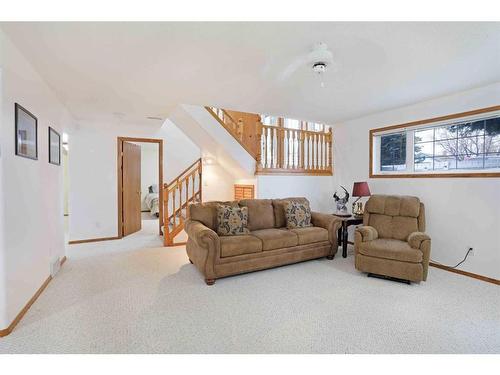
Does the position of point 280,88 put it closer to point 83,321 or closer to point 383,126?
point 383,126

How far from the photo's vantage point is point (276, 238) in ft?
11.5

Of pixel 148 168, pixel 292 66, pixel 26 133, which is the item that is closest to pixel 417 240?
pixel 292 66

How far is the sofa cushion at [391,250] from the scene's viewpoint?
301 centimetres

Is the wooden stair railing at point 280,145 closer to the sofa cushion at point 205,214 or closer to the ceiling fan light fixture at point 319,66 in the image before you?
the sofa cushion at point 205,214

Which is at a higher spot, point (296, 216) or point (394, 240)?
point (296, 216)

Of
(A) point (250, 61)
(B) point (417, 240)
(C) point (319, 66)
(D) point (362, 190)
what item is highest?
(A) point (250, 61)

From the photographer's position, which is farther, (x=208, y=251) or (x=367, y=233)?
(x=367, y=233)

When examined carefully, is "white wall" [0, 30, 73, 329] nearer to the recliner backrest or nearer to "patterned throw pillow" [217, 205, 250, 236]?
"patterned throw pillow" [217, 205, 250, 236]

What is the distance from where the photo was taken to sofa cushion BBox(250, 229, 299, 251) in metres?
3.43

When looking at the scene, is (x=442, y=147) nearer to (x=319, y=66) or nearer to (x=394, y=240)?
(x=394, y=240)

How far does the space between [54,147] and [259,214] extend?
9.45 feet

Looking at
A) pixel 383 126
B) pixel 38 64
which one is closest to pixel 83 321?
pixel 38 64

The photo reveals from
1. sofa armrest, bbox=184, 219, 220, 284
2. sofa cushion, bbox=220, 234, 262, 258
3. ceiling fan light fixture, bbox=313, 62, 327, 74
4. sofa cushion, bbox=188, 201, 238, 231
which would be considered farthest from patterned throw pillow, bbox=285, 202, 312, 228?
ceiling fan light fixture, bbox=313, 62, 327, 74

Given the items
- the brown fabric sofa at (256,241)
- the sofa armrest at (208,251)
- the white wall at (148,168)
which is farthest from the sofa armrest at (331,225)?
the white wall at (148,168)
